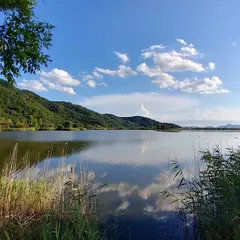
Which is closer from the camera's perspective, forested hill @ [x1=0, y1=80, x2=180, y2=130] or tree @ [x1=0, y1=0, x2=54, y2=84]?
tree @ [x1=0, y1=0, x2=54, y2=84]

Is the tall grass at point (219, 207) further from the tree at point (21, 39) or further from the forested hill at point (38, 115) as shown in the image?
the forested hill at point (38, 115)

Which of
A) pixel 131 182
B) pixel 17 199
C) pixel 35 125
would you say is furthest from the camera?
pixel 35 125

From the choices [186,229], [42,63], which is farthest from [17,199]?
[186,229]

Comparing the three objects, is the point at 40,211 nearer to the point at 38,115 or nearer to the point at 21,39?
the point at 21,39

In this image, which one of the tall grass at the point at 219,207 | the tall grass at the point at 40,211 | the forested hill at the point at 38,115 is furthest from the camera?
the forested hill at the point at 38,115

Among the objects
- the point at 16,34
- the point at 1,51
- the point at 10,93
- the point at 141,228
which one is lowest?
the point at 141,228

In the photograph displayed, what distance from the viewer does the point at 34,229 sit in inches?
185

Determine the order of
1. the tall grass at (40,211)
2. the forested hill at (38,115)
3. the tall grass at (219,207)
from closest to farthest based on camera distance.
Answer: the tall grass at (40,211) < the tall grass at (219,207) < the forested hill at (38,115)

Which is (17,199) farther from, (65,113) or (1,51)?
(65,113)

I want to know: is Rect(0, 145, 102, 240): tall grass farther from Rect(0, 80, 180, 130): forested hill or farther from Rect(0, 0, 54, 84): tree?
Rect(0, 80, 180, 130): forested hill

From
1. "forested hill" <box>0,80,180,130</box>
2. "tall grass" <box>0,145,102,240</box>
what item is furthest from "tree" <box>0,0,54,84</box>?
"forested hill" <box>0,80,180,130</box>

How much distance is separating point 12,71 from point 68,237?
479 cm

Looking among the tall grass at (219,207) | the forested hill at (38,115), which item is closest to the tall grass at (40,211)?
the tall grass at (219,207)

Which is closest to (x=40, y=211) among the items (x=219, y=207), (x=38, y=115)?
(x=219, y=207)
